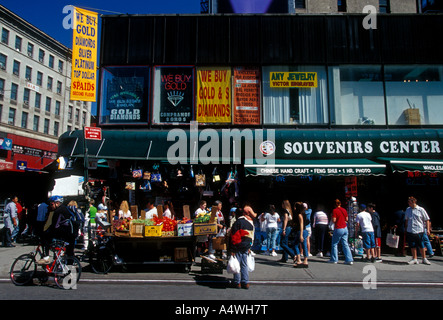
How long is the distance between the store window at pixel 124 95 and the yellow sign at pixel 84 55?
1.05 metres

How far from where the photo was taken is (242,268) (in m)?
7.44

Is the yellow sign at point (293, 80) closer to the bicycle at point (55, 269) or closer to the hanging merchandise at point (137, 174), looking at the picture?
the hanging merchandise at point (137, 174)

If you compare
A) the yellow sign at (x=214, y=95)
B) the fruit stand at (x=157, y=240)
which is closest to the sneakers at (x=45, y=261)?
the fruit stand at (x=157, y=240)

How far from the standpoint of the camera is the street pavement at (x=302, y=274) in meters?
8.10

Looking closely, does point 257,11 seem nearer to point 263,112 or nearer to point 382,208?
point 263,112

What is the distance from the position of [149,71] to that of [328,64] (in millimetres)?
7770

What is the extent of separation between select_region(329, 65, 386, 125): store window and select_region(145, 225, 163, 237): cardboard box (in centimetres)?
918

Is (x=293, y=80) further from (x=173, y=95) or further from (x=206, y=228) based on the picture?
(x=206, y=228)

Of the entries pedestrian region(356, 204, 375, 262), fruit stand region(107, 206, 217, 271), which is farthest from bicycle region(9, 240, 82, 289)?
pedestrian region(356, 204, 375, 262)

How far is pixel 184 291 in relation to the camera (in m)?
7.18

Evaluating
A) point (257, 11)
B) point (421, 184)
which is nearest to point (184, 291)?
point (421, 184)

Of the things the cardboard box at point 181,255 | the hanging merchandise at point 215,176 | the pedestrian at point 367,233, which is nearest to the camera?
the cardboard box at point 181,255

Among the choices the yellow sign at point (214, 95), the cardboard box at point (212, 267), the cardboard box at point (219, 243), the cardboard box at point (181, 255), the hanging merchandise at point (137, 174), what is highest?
the yellow sign at point (214, 95)

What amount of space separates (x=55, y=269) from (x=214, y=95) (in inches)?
375
